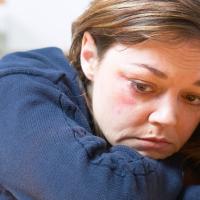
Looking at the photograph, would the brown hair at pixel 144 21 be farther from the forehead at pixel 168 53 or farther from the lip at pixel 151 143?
the lip at pixel 151 143

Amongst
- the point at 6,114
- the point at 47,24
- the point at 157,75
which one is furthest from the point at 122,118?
the point at 47,24

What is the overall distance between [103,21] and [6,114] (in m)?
0.27

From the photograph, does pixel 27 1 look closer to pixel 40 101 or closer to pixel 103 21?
pixel 103 21

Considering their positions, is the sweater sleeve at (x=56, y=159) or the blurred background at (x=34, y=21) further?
the blurred background at (x=34, y=21)

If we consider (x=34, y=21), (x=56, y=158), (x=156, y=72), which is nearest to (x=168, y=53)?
(x=156, y=72)

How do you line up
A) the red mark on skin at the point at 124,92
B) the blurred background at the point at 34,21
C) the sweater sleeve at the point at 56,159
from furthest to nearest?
the blurred background at the point at 34,21 → the red mark on skin at the point at 124,92 → the sweater sleeve at the point at 56,159

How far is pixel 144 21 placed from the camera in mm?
810

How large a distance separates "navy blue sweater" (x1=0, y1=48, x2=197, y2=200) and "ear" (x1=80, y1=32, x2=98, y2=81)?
0.12 meters

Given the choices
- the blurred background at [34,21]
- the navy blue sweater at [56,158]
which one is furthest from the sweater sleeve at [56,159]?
the blurred background at [34,21]

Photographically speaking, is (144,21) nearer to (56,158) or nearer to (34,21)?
(56,158)

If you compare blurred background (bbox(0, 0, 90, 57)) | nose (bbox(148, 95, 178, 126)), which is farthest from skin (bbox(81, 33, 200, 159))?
blurred background (bbox(0, 0, 90, 57))

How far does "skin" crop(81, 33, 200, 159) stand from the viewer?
2.63 feet

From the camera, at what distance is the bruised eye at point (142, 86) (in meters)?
0.82

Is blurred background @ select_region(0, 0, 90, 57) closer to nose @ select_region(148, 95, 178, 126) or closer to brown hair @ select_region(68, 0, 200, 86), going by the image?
brown hair @ select_region(68, 0, 200, 86)
